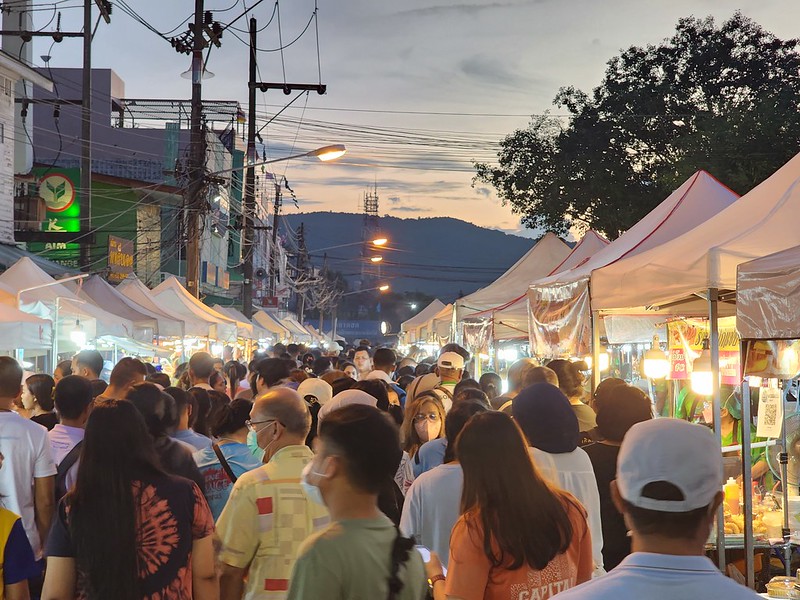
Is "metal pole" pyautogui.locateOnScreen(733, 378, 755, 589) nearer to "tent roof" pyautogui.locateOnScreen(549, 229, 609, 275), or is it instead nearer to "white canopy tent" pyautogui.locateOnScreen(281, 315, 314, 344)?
"tent roof" pyautogui.locateOnScreen(549, 229, 609, 275)

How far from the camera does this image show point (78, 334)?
1549 centimetres

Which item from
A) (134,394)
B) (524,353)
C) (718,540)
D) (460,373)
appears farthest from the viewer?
(524,353)

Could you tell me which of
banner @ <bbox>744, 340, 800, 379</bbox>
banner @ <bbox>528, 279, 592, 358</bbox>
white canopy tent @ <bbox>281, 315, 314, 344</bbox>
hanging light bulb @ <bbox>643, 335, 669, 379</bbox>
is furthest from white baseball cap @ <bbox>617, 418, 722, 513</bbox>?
white canopy tent @ <bbox>281, 315, 314, 344</bbox>

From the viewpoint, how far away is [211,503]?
6.14 m

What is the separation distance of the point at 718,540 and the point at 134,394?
4.35 m

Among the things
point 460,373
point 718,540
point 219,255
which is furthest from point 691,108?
point 219,255

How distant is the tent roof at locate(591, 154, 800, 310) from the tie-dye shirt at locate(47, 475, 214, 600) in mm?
4127

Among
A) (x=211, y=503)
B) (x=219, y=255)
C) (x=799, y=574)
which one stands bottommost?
(x=799, y=574)

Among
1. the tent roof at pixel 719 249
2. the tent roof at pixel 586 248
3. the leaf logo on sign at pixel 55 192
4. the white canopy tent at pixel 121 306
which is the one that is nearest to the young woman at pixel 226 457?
the tent roof at pixel 719 249

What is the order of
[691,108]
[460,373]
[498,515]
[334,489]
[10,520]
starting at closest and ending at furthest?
[334,489] → [498,515] → [10,520] → [460,373] → [691,108]

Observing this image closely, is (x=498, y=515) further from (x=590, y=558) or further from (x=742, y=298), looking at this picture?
(x=742, y=298)

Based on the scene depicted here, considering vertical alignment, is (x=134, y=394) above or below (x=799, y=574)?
above

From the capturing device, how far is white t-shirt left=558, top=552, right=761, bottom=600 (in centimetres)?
233

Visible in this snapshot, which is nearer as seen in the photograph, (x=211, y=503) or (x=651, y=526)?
(x=651, y=526)
